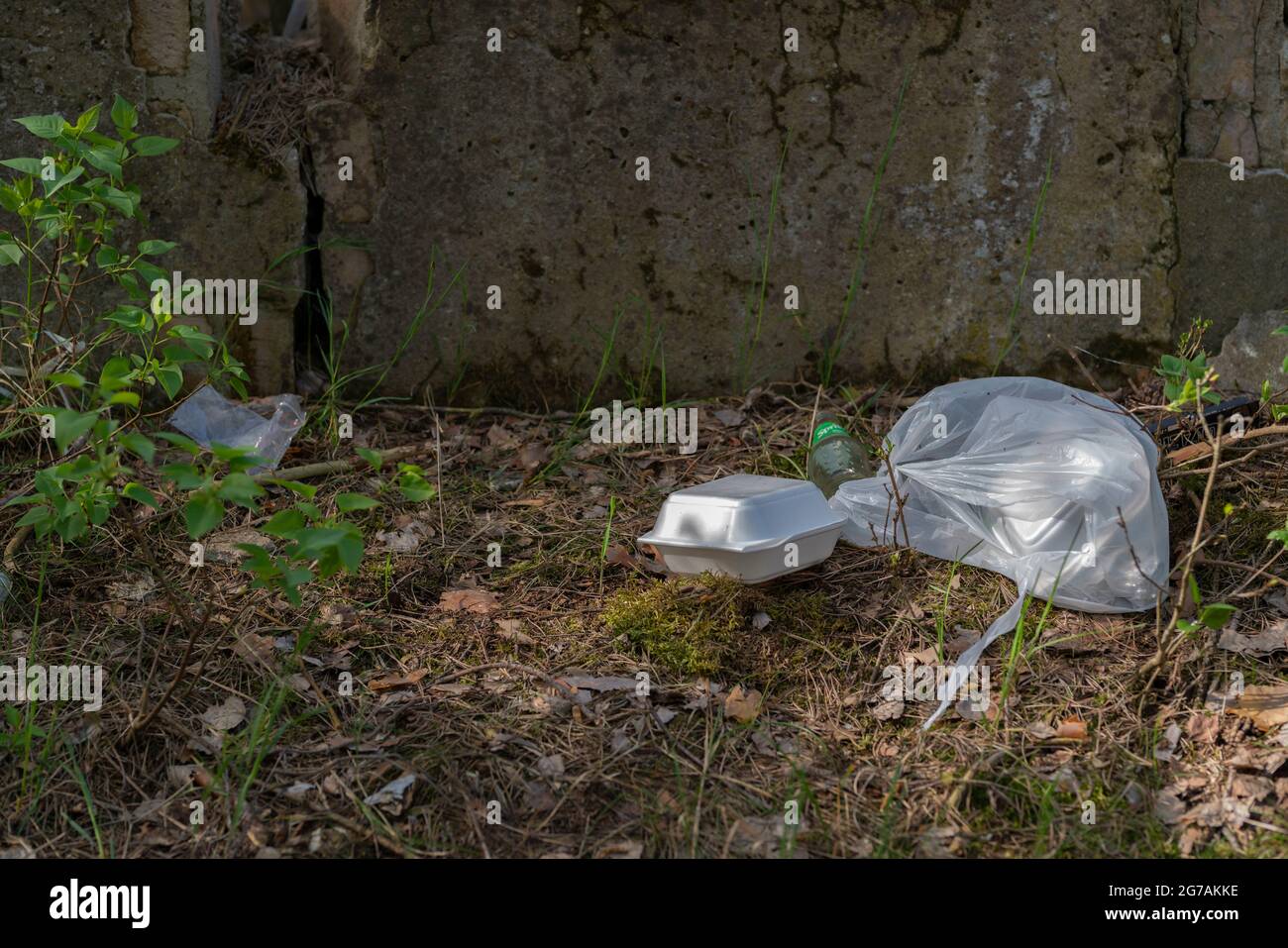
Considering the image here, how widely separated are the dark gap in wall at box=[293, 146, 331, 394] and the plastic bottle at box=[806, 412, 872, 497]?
1.42m

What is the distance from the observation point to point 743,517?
2.23m

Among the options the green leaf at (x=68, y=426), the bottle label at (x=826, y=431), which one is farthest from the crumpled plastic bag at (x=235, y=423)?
the bottle label at (x=826, y=431)

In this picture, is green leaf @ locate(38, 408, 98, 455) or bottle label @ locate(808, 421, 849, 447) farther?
bottle label @ locate(808, 421, 849, 447)

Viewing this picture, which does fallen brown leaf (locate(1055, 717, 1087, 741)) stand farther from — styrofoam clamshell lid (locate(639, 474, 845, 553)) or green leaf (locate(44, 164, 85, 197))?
green leaf (locate(44, 164, 85, 197))

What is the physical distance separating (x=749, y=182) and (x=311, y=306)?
51.0 inches

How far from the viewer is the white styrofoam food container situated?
2229mm

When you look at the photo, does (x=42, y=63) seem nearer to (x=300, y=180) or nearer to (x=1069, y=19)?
(x=300, y=180)

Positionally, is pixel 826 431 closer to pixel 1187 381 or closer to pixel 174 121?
pixel 1187 381

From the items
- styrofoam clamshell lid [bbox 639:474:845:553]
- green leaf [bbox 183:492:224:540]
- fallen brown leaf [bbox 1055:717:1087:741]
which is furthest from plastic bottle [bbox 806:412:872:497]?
green leaf [bbox 183:492:224:540]

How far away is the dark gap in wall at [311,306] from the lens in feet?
10.0

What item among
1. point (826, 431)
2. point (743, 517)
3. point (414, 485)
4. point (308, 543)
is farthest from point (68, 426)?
point (826, 431)

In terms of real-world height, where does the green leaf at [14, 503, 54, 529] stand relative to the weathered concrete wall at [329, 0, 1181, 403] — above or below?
below

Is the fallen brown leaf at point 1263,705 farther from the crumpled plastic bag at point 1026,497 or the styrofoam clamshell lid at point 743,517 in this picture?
the styrofoam clamshell lid at point 743,517

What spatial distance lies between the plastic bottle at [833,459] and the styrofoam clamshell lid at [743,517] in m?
0.32
